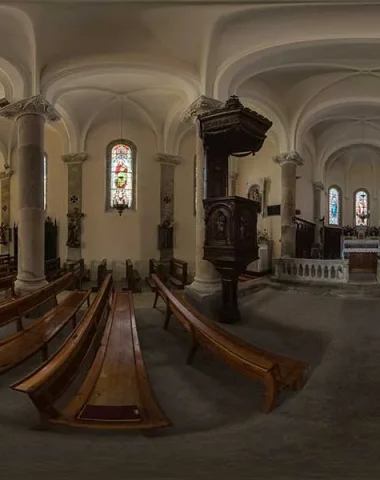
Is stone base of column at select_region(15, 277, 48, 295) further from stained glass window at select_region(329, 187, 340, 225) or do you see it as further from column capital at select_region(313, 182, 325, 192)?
stained glass window at select_region(329, 187, 340, 225)

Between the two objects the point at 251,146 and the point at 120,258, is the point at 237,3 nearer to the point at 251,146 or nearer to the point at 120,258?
the point at 251,146

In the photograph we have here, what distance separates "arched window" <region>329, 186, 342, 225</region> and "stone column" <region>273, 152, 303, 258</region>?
12307mm

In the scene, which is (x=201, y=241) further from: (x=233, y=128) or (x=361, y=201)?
(x=361, y=201)

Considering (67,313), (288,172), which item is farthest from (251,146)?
(288,172)

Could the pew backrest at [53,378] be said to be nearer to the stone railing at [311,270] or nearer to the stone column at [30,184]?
the stone column at [30,184]

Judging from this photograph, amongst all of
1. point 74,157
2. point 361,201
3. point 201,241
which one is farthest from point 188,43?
point 361,201

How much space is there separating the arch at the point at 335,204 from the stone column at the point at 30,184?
70.5 feet

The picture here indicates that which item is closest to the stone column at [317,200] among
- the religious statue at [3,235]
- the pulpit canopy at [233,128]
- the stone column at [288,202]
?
the stone column at [288,202]

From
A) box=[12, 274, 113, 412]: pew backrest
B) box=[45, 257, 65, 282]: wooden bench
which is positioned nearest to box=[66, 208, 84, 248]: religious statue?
box=[45, 257, 65, 282]: wooden bench

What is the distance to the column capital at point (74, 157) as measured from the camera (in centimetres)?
1491

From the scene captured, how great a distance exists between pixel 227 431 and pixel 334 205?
973 inches

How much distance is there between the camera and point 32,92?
7.95m

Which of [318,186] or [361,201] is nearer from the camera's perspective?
[318,186]

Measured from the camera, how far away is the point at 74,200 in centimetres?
1503
